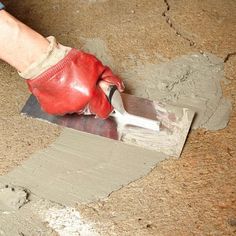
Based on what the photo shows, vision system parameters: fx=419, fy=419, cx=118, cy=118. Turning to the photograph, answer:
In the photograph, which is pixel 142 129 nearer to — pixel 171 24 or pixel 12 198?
pixel 12 198

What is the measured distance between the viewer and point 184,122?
1.86m

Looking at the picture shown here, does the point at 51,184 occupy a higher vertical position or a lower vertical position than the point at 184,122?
lower

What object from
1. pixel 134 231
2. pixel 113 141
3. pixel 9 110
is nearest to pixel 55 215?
pixel 134 231

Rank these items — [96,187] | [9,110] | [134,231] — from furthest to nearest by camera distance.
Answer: [9,110], [96,187], [134,231]

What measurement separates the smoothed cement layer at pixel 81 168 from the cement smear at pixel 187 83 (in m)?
0.33

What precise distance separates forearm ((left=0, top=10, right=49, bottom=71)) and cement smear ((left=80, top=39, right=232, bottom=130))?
22.6 inches

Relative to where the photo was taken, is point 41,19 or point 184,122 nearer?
point 184,122

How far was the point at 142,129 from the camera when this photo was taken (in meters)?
1.85

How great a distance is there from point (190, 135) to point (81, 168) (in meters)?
0.50

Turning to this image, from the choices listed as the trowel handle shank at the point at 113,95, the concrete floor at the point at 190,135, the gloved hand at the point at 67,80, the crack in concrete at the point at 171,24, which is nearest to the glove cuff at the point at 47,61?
the gloved hand at the point at 67,80

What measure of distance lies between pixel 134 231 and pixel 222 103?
778mm

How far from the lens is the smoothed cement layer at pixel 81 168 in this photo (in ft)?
5.39

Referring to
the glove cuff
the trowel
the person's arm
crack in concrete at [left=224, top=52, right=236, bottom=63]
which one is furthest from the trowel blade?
crack in concrete at [left=224, top=52, right=236, bottom=63]

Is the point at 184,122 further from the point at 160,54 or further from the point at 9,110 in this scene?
the point at 9,110
